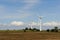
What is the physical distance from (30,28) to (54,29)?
14.9 m

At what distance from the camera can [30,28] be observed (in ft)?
421

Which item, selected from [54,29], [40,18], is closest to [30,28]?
[54,29]

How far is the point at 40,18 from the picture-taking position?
4208 inches

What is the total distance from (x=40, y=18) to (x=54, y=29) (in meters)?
19.4

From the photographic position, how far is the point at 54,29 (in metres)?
123

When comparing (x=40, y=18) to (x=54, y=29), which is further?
(x=54, y=29)

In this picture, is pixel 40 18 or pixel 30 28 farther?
pixel 30 28

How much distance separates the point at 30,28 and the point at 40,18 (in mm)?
22731

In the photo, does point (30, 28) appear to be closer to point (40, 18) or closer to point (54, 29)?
point (54, 29)
